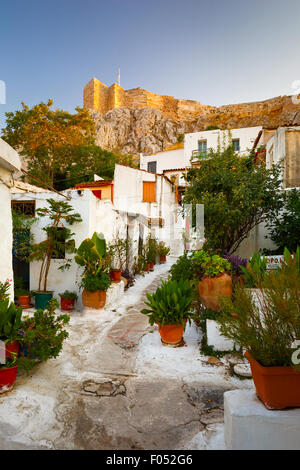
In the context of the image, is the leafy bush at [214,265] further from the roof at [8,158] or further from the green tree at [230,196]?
the roof at [8,158]

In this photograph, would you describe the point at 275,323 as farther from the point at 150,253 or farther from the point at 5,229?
the point at 150,253

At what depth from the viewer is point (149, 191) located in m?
21.5

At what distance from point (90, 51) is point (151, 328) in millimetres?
9590

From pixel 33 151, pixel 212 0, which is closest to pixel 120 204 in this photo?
pixel 33 151

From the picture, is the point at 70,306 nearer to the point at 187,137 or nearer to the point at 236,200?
the point at 236,200

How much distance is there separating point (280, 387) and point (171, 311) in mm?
2566

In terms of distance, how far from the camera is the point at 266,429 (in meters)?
1.94

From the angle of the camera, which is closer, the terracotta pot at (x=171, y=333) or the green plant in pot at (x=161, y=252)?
the terracotta pot at (x=171, y=333)

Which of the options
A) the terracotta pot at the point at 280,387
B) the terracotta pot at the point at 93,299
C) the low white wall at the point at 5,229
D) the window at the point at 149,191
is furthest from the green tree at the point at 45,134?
the terracotta pot at the point at 280,387

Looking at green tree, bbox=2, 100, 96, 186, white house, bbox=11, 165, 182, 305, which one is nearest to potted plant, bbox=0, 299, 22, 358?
white house, bbox=11, 165, 182, 305

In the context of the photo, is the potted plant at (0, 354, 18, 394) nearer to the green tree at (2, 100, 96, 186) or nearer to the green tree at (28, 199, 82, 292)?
the green tree at (28, 199, 82, 292)

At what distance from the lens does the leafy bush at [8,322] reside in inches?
127

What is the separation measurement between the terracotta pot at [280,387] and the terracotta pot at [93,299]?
17.9 feet

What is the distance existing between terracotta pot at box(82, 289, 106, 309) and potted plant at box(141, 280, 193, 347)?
2.61 meters
